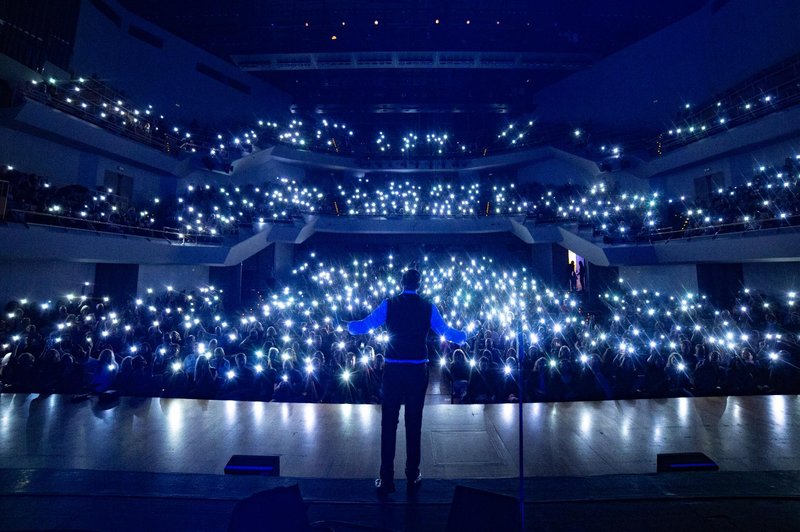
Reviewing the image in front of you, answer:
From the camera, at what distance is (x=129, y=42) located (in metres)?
16.2

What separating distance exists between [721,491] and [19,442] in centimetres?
691

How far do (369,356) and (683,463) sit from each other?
5016mm

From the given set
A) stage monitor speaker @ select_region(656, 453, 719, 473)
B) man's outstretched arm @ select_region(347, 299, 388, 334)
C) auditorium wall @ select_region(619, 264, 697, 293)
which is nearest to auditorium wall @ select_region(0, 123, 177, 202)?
man's outstretched arm @ select_region(347, 299, 388, 334)

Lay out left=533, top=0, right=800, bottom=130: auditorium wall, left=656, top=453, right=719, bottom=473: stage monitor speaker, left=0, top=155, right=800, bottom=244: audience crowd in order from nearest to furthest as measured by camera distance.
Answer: left=656, top=453, right=719, bottom=473: stage monitor speaker < left=0, top=155, right=800, bottom=244: audience crowd < left=533, top=0, right=800, bottom=130: auditorium wall

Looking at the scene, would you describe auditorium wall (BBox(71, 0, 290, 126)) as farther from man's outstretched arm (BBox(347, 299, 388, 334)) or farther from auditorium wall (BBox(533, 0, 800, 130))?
auditorium wall (BBox(533, 0, 800, 130))

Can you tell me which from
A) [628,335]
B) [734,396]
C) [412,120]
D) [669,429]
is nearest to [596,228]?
[628,335]

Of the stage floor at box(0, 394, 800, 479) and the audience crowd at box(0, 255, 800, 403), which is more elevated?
the audience crowd at box(0, 255, 800, 403)

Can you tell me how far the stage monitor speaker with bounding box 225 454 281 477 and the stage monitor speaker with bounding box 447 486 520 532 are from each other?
70.8 inches

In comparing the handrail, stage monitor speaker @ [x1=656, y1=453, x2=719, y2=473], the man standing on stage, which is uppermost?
the handrail

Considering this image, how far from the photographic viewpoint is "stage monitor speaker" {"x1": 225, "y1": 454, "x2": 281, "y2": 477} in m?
3.24

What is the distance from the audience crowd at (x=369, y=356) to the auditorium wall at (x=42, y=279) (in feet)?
0.98

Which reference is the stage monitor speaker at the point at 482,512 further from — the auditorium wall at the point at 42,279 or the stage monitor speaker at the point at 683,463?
the auditorium wall at the point at 42,279

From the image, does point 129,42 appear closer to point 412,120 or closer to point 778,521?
point 412,120

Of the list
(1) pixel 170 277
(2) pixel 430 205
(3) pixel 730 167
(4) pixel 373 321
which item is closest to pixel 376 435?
(4) pixel 373 321
